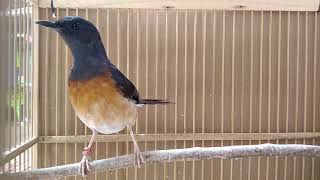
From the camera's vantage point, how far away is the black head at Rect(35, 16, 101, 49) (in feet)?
2.93

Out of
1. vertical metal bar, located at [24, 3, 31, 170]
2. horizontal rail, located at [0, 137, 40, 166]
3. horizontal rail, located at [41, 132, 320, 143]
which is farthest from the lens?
horizontal rail, located at [41, 132, 320, 143]

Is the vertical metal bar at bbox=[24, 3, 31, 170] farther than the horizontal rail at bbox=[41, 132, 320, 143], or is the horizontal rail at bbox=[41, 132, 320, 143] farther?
the horizontal rail at bbox=[41, 132, 320, 143]

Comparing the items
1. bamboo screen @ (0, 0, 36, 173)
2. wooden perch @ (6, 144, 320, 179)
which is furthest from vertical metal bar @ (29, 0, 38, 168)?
wooden perch @ (6, 144, 320, 179)

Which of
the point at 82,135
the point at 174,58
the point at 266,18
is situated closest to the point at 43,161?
the point at 82,135

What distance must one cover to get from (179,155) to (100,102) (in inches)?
9.8

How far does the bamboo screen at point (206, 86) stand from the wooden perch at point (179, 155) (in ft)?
2.27

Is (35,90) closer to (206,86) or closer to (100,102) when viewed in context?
(206,86)

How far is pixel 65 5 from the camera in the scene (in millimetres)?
1739

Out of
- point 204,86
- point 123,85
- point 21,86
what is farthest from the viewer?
point 204,86

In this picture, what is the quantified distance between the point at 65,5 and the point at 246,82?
85 centimetres

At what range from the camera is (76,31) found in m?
0.92

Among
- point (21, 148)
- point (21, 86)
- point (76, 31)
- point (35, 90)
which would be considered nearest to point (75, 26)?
point (76, 31)

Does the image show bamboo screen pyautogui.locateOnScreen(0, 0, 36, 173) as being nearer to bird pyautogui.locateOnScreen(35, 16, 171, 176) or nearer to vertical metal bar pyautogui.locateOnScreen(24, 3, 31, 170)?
vertical metal bar pyautogui.locateOnScreen(24, 3, 31, 170)

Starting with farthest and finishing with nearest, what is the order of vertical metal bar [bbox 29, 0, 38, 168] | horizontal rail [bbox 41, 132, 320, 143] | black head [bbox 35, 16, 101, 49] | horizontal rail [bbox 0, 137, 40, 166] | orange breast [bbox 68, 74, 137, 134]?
horizontal rail [bbox 41, 132, 320, 143], vertical metal bar [bbox 29, 0, 38, 168], horizontal rail [bbox 0, 137, 40, 166], orange breast [bbox 68, 74, 137, 134], black head [bbox 35, 16, 101, 49]
